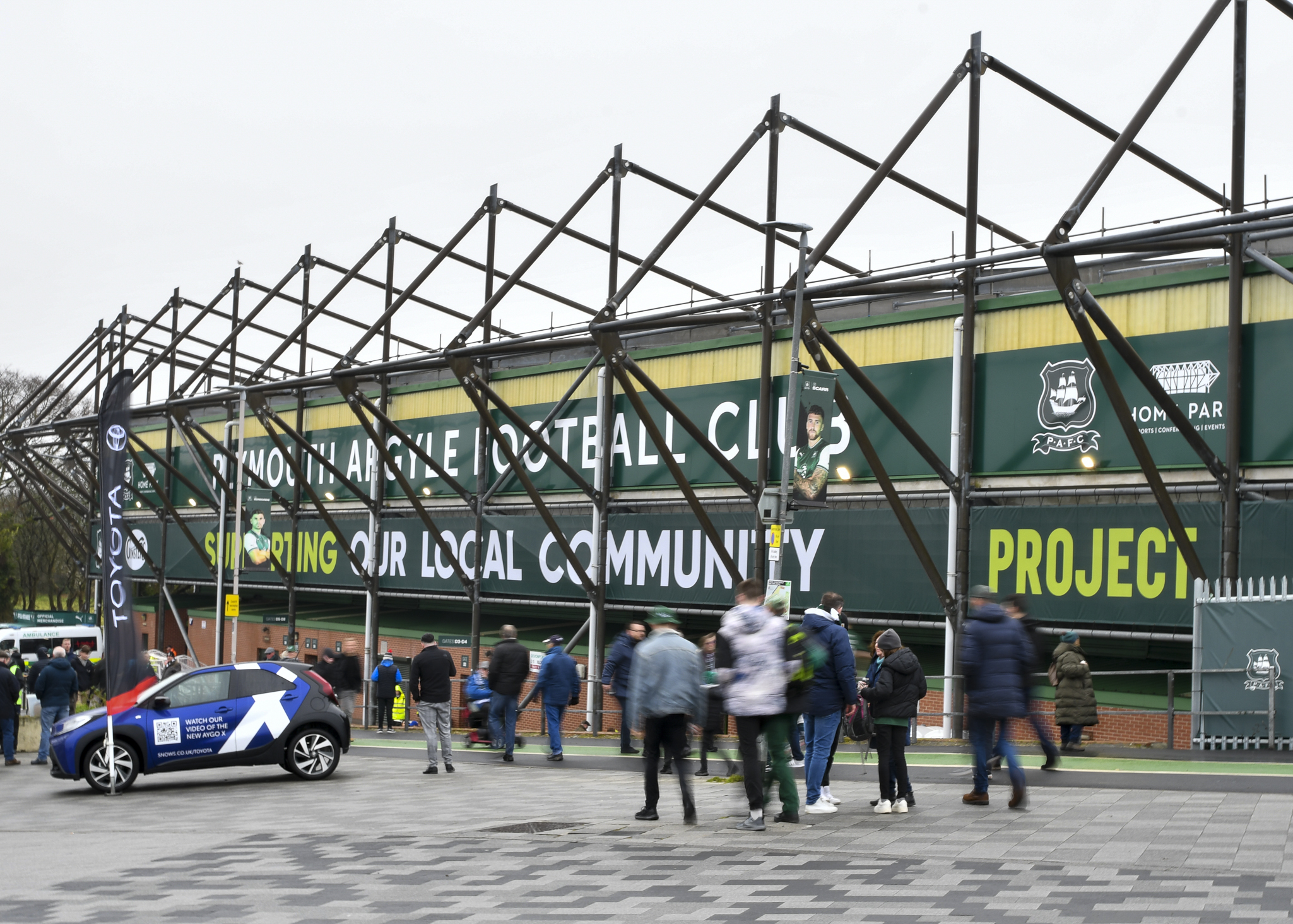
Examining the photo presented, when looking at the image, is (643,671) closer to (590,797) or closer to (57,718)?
(590,797)

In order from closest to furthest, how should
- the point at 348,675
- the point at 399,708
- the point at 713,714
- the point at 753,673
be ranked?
1. the point at 753,673
2. the point at 713,714
3. the point at 348,675
4. the point at 399,708

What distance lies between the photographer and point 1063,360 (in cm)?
2342

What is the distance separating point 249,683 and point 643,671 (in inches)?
283

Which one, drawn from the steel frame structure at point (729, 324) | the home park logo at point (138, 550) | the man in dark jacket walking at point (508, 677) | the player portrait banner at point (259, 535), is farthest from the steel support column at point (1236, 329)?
the home park logo at point (138, 550)

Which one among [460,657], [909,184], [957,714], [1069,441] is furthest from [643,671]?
[460,657]

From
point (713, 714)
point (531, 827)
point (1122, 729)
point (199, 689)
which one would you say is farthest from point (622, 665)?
point (1122, 729)

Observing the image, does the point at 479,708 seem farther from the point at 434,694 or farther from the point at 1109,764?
the point at 1109,764

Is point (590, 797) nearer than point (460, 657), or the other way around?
point (590, 797)

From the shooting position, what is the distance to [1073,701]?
17062 mm

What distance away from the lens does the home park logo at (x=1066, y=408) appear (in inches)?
911

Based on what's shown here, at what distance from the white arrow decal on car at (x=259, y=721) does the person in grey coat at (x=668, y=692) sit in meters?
6.81

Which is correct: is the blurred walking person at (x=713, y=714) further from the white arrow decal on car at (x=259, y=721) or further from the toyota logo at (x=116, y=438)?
→ the toyota logo at (x=116, y=438)

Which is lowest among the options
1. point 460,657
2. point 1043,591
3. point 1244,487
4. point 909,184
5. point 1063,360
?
point 460,657

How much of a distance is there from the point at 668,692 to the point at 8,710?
44.9ft
